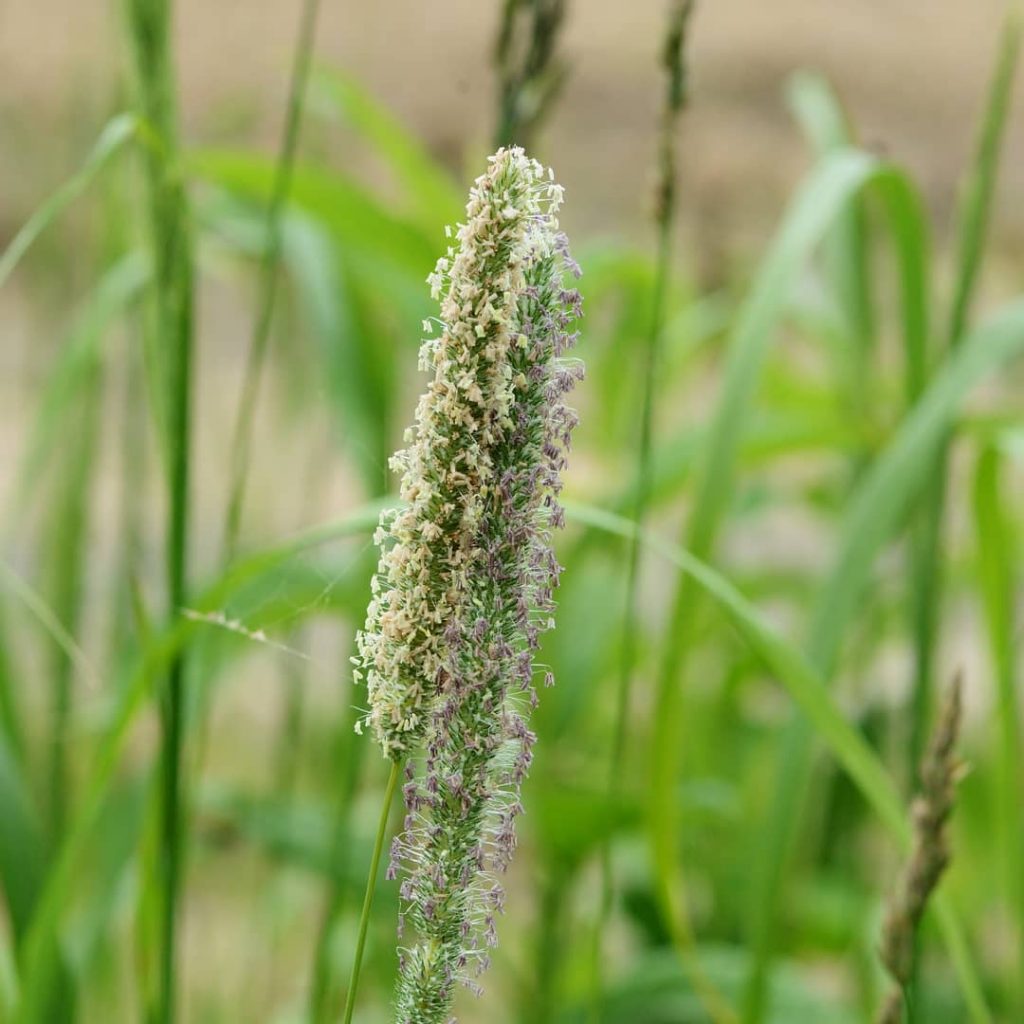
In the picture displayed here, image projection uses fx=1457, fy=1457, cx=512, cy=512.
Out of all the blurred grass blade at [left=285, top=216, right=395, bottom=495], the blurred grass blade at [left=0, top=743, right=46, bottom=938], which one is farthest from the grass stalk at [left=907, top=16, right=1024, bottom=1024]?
the blurred grass blade at [left=0, top=743, right=46, bottom=938]

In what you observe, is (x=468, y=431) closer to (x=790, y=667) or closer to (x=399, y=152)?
(x=790, y=667)

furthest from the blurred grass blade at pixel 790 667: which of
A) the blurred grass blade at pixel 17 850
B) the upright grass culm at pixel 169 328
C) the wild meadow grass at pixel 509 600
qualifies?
the blurred grass blade at pixel 17 850

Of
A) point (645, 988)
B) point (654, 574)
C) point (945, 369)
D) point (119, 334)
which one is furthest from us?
point (654, 574)

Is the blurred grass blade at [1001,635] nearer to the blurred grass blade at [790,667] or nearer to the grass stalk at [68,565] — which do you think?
the blurred grass blade at [790,667]

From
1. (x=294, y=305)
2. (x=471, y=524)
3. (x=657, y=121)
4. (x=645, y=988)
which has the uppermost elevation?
(x=294, y=305)

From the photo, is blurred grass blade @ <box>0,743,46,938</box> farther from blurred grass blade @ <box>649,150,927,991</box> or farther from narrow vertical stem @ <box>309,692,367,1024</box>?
blurred grass blade @ <box>649,150,927,991</box>

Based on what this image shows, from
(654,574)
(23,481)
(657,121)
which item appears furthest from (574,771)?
(654,574)

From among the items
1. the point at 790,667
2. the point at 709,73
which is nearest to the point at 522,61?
the point at 790,667

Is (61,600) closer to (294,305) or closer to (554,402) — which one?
(294,305)
